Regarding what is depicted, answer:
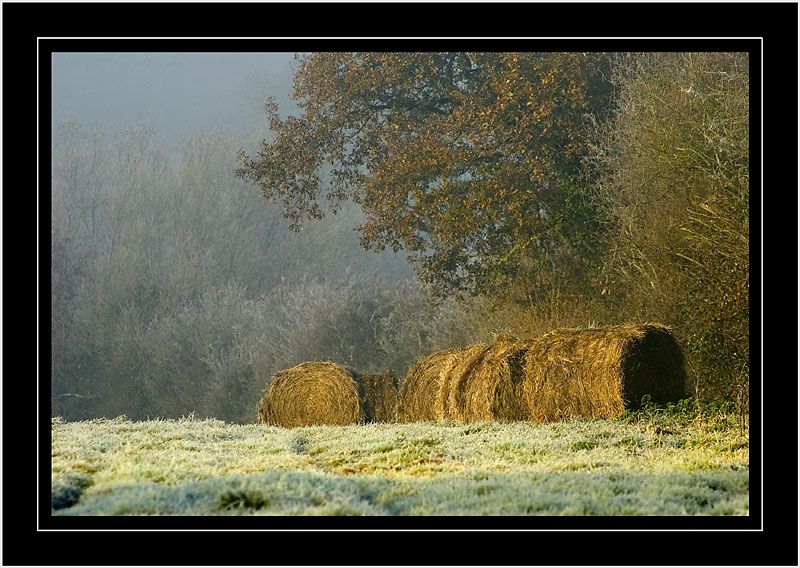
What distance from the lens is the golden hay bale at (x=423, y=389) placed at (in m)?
11.5

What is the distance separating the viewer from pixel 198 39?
5.99 metres

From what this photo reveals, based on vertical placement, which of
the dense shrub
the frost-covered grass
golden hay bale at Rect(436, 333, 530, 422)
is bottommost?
the frost-covered grass

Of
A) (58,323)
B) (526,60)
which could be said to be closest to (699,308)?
(526,60)

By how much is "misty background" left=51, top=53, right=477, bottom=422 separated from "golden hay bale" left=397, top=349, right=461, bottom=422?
10968 mm

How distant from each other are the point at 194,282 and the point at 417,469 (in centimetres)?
2503

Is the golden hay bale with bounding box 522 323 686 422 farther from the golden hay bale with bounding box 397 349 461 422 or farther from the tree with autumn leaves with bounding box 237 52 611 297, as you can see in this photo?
the tree with autumn leaves with bounding box 237 52 611 297

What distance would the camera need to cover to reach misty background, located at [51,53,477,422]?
2648cm

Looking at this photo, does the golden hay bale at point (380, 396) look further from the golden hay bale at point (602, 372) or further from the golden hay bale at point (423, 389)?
the golden hay bale at point (602, 372)

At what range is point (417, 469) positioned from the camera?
662cm

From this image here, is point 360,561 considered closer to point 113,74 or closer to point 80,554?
point 80,554

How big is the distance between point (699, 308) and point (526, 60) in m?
6.54

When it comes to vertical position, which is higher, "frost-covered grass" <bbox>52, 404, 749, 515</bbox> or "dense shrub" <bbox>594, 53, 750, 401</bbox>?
"dense shrub" <bbox>594, 53, 750, 401</bbox>

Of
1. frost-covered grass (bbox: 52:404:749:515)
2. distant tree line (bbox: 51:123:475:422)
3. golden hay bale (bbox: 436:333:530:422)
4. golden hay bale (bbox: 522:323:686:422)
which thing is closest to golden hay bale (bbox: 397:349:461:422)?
golden hay bale (bbox: 436:333:530:422)

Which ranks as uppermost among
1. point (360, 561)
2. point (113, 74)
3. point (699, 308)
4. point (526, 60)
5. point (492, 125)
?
point (113, 74)
